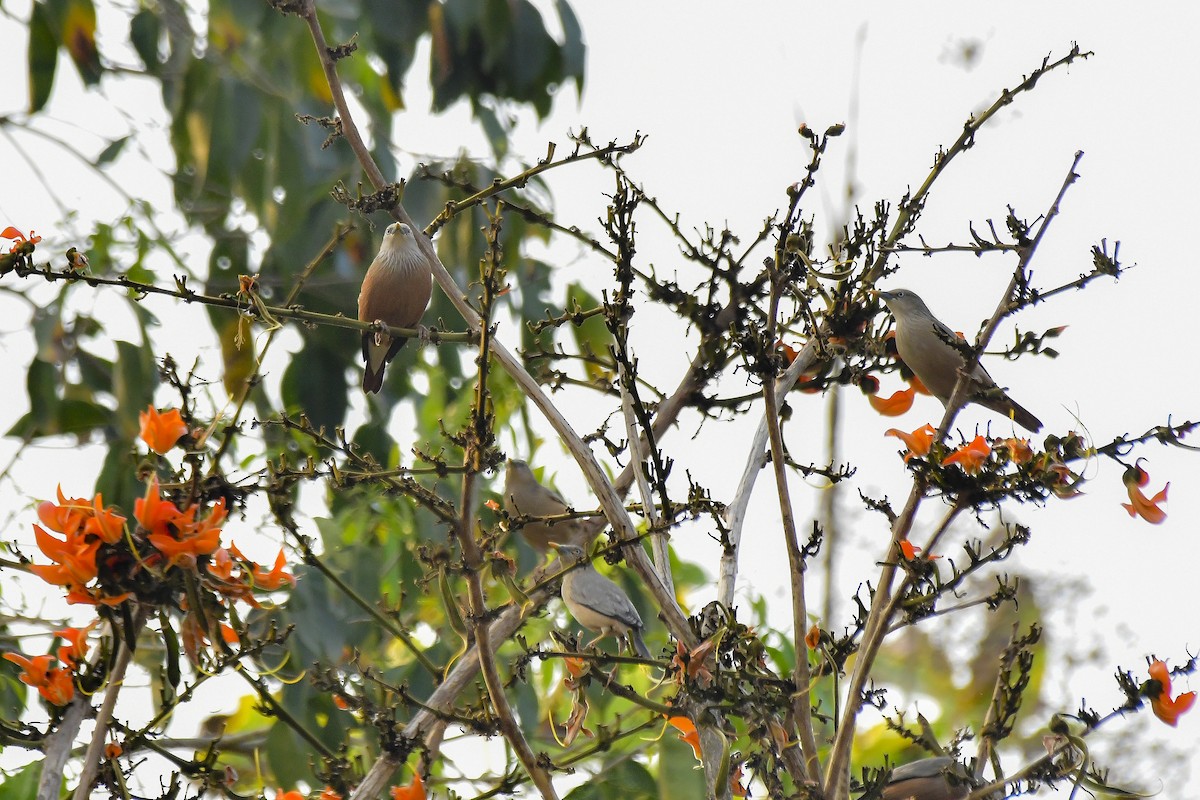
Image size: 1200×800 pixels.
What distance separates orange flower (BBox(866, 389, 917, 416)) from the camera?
2783 mm

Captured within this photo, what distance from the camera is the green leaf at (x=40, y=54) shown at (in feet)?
17.2

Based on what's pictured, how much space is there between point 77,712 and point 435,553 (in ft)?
2.34

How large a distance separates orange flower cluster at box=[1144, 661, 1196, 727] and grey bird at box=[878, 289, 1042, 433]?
78 centimetres

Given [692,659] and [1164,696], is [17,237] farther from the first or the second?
[1164,696]

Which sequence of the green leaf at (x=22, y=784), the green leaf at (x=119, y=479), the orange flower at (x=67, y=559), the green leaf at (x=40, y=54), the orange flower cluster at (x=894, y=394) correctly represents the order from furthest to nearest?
the green leaf at (x=40, y=54)
the green leaf at (x=119, y=479)
the green leaf at (x=22, y=784)
the orange flower cluster at (x=894, y=394)
the orange flower at (x=67, y=559)

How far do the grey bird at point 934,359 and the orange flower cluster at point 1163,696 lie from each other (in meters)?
0.78

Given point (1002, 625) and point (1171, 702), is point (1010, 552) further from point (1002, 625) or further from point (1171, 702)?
point (1002, 625)

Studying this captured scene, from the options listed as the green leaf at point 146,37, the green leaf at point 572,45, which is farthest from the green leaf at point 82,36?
the green leaf at point 572,45

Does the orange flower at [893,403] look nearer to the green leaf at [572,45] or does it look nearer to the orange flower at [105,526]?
the orange flower at [105,526]

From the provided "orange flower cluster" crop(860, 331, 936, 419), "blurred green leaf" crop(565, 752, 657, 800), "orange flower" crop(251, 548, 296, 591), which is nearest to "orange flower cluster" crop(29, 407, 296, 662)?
"orange flower" crop(251, 548, 296, 591)

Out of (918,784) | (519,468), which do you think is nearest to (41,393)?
(519,468)

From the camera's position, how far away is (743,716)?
6.83 ft

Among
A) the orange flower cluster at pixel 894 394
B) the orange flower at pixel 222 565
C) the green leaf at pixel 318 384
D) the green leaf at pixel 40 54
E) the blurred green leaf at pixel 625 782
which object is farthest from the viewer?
the green leaf at pixel 318 384

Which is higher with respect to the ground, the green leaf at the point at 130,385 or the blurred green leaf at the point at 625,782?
the green leaf at the point at 130,385
